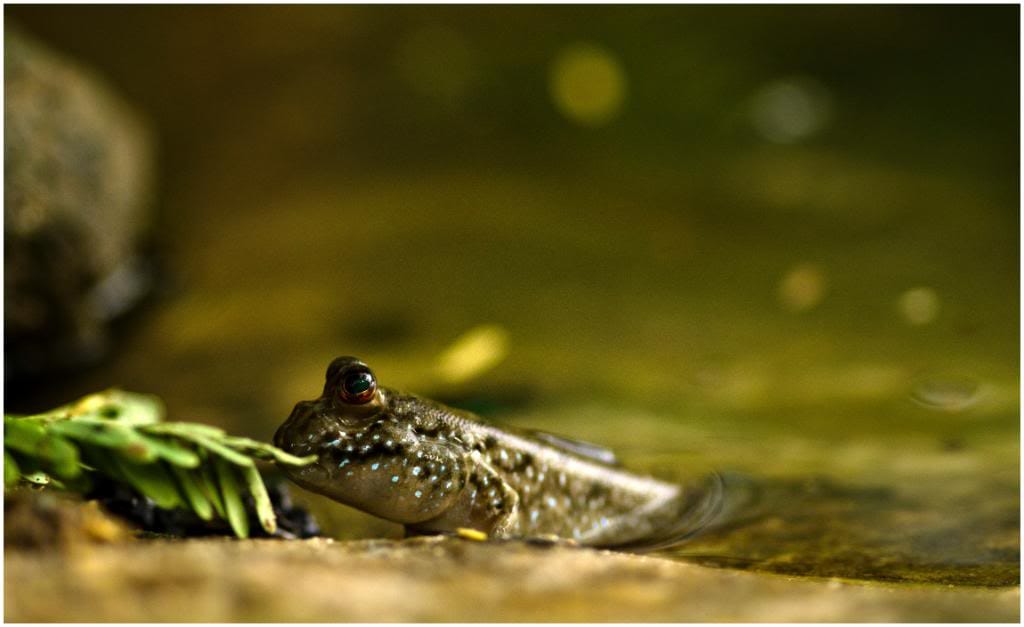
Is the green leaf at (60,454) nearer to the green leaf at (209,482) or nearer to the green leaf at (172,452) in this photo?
the green leaf at (172,452)

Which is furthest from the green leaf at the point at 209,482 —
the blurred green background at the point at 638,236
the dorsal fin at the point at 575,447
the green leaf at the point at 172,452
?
the dorsal fin at the point at 575,447

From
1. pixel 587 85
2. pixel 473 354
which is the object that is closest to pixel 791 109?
pixel 587 85

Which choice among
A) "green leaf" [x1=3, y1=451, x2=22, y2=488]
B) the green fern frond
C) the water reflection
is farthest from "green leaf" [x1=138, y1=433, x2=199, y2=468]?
the water reflection

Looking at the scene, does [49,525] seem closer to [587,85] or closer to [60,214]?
[60,214]

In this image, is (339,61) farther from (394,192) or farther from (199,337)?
(199,337)

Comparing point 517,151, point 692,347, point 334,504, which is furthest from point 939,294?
point 334,504

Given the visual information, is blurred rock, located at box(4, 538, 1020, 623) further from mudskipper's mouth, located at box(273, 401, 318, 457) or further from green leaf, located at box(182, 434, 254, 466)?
mudskipper's mouth, located at box(273, 401, 318, 457)
